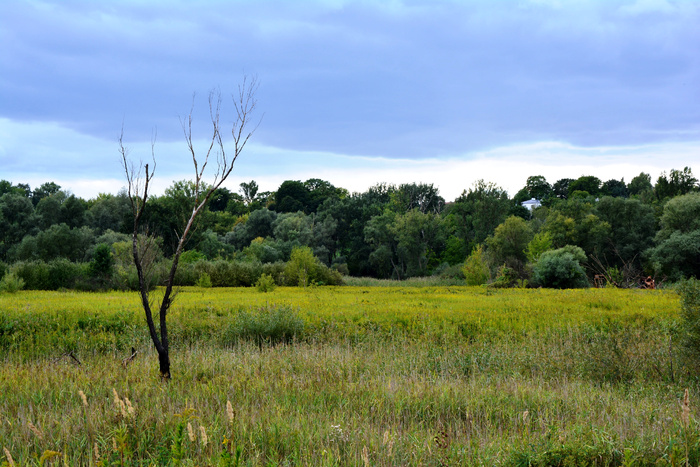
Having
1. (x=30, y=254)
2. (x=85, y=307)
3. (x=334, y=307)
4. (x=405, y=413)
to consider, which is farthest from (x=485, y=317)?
(x=30, y=254)

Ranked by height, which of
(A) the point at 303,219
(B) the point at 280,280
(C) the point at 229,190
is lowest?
(B) the point at 280,280

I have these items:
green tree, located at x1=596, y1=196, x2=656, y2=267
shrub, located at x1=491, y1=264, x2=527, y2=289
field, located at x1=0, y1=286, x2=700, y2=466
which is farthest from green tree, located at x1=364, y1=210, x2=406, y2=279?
field, located at x1=0, y1=286, x2=700, y2=466

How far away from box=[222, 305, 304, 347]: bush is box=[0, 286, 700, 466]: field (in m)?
0.06

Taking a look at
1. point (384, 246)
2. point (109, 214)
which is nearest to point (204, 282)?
point (384, 246)

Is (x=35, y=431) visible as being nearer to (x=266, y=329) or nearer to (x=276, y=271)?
(x=266, y=329)

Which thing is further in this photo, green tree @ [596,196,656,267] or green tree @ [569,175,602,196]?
green tree @ [569,175,602,196]

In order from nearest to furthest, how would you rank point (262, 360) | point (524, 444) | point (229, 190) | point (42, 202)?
point (524, 444), point (262, 360), point (42, 202), point (229, 190)

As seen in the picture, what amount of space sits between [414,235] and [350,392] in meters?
60.1

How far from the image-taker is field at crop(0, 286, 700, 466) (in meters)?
4.79

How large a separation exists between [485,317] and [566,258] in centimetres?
2466

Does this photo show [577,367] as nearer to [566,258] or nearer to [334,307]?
[334,307]

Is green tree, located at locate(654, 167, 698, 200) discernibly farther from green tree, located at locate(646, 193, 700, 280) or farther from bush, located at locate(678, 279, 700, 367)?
bush, located at locate(678, 279, 700, 367)

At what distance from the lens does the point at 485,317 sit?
647 inches

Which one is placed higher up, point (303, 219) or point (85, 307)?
point (303, 219)
